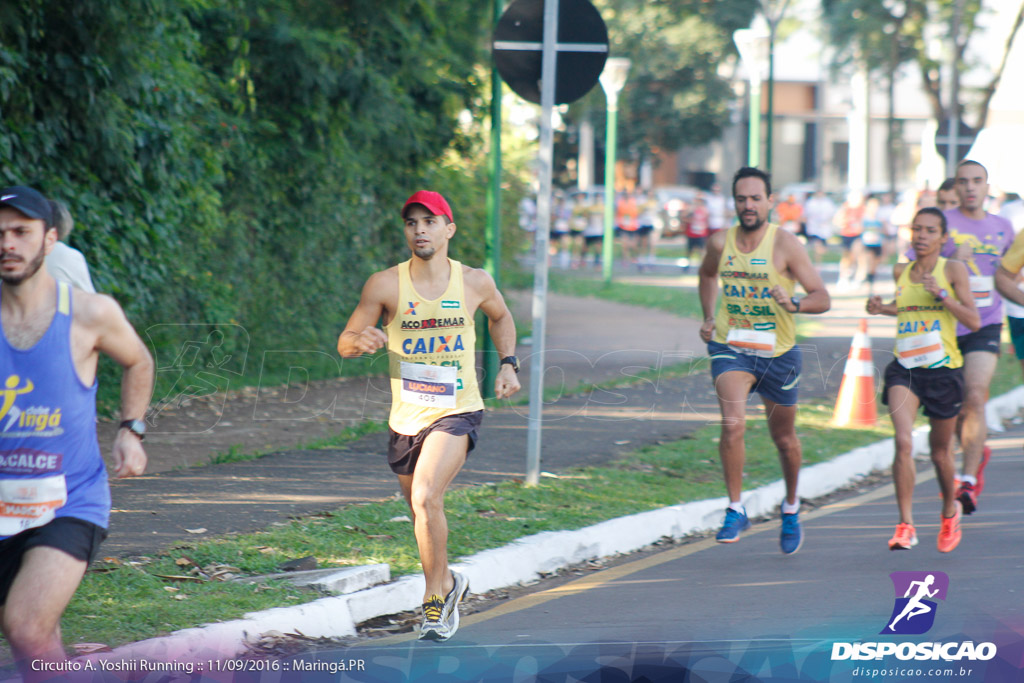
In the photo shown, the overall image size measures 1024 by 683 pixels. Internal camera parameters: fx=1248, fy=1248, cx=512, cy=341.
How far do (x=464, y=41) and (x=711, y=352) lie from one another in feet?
25.4

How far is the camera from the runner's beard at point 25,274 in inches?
147

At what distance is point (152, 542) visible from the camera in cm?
623

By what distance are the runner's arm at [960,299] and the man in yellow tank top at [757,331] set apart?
72 cm

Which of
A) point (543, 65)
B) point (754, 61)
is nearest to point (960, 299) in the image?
point (543, 65)

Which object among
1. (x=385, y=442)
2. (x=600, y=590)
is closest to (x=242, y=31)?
(x=385, y=442)

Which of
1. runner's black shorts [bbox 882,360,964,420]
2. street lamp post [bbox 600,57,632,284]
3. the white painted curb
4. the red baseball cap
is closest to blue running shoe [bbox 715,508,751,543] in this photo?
the white painted curb

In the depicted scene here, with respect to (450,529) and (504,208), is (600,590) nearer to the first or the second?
(450,529)

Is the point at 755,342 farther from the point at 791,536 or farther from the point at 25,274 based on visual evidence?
the point at 25,274

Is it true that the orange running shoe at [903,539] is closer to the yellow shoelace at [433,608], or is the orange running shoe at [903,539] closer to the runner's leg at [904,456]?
the runner's leg at [904,456]

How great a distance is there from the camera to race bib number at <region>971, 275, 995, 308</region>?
27.0 ft

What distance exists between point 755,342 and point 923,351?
969mm

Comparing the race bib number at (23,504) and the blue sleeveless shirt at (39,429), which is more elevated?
the blue sleeveless shirt at (39,429)

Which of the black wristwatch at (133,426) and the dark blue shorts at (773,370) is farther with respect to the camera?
the dark blue shorts at (773,370)

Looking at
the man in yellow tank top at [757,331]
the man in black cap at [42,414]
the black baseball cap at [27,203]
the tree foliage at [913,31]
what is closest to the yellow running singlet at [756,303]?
the man in yellow tank top at [757,331]
